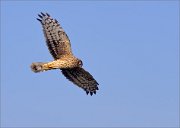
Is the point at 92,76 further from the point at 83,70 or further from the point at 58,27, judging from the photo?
the point at 58,27

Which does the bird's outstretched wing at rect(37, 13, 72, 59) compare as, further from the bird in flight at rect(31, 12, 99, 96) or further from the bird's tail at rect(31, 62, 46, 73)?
the bird's tail at rect(31, 62, 46, 73)

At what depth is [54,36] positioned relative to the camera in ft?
Answer: 98.5

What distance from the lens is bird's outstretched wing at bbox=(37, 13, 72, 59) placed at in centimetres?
2992

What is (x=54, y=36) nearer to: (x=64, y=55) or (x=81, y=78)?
(x=64, y=55)

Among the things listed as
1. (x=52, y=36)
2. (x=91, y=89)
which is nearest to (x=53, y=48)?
(x=52, y=36)

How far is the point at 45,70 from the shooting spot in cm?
2888

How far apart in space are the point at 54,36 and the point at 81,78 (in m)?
2.10

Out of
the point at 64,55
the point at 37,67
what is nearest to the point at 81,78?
the point at 64,55

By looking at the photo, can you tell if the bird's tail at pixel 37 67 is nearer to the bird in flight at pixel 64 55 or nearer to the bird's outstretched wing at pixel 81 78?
the bird in flight at pixel 64 55

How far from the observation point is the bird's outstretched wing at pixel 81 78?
30156 millimetres

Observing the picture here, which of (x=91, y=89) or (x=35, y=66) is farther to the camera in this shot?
(x=91, y=89)

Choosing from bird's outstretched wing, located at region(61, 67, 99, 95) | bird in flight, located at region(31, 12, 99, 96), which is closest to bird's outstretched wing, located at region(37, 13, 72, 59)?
bird in flight, located at region(31, 12, 99, 96)

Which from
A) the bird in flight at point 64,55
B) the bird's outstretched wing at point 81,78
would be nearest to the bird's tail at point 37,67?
the bird in flight at point 64,55

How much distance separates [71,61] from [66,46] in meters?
1.05
